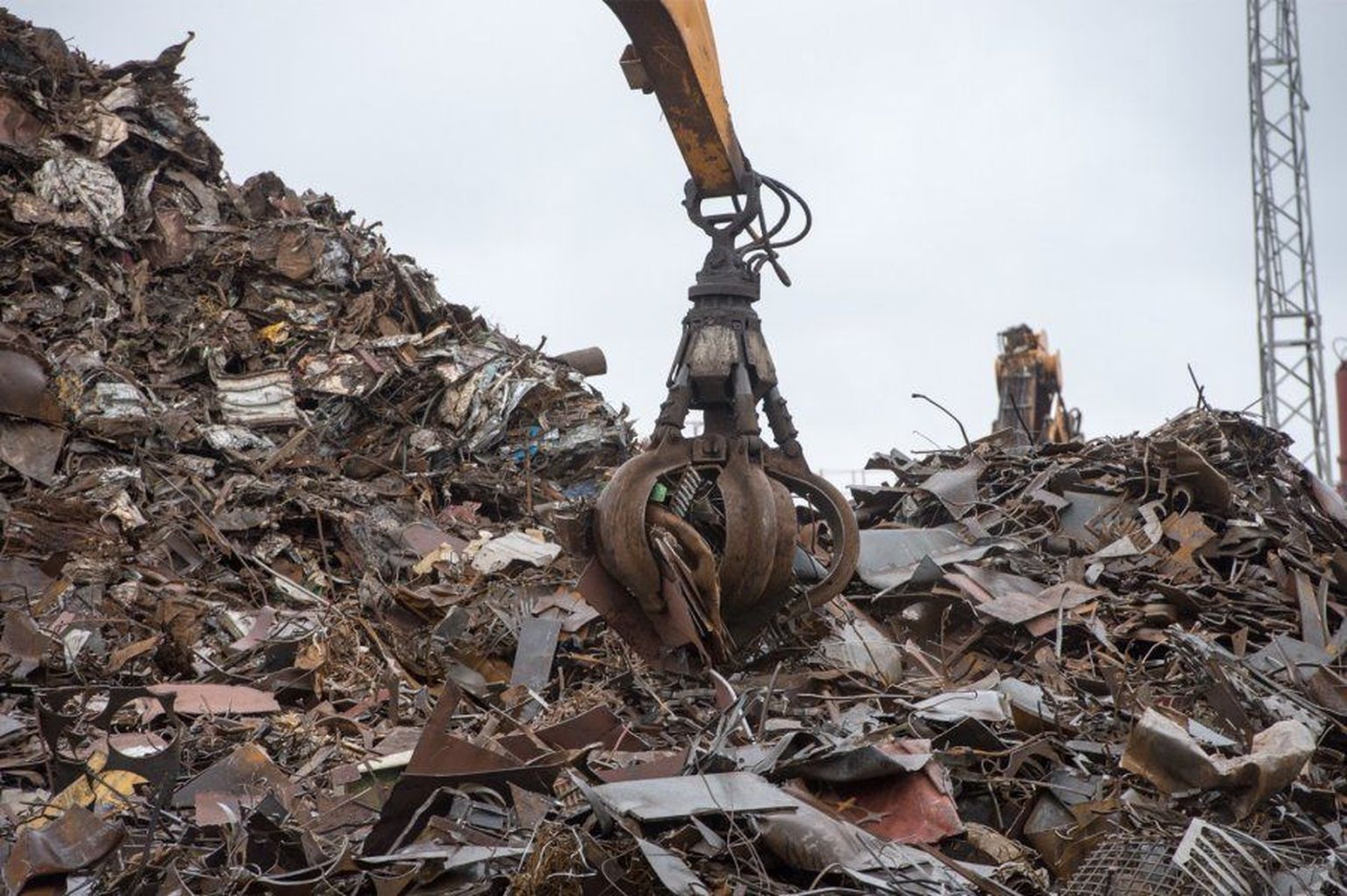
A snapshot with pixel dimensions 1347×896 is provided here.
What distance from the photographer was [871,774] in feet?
Result: 12.3

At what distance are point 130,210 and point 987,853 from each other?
8226 mm

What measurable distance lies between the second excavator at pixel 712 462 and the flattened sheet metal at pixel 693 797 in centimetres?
120

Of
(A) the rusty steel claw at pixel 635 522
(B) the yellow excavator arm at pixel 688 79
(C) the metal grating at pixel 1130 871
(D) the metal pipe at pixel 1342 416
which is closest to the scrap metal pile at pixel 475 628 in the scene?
(C) the metal grating at pixel 1130 871

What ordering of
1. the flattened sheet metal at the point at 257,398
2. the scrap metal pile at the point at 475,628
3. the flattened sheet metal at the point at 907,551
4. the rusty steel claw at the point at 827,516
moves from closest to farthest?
→ the scrap metal pile at the point at 475,628 → the rusty steel claw at the point at 827,516 → the flattened sheet metal at the point at 907,551 → the flattened sheet metal at the point at 257,398

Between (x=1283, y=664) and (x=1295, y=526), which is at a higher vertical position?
(x=1295, y=526)

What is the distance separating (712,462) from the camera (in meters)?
4.83

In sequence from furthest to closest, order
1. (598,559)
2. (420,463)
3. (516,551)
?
(420,463), (516,551), (598,559)

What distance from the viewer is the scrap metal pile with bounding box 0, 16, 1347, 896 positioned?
138 inches

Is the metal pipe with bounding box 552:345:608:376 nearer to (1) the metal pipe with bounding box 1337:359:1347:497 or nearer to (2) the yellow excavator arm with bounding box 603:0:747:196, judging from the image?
(2) the yellow excavator arm with bounding box 603:0:747:196

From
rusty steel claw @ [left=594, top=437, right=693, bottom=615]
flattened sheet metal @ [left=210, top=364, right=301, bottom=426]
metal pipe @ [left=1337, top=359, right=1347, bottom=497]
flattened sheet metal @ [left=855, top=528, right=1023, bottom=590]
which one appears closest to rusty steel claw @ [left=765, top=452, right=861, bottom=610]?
rusty steel claw @ [left=594, top=437, right=693, bottom=615]

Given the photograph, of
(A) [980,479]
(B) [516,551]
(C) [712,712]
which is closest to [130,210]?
(B) [516,551]

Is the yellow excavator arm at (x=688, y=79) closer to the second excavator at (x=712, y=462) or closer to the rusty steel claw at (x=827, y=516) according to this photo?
the second excavator at (x=712, y=462)

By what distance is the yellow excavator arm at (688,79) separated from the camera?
14.4ft

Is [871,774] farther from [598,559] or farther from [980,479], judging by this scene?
[980,479]
